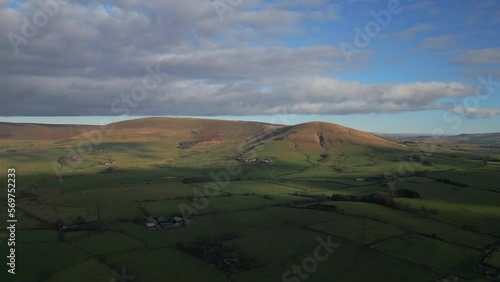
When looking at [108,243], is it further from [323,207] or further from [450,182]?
[450,182]

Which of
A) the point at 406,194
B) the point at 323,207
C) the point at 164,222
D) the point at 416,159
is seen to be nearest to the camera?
the point at 164,222

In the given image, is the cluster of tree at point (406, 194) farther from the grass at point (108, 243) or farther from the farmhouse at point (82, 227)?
the farmhouse at point (82, 227)

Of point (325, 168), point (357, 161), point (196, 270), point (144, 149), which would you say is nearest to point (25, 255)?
point (196, 270)

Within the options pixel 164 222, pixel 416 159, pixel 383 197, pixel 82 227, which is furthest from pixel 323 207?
pixel 416 159

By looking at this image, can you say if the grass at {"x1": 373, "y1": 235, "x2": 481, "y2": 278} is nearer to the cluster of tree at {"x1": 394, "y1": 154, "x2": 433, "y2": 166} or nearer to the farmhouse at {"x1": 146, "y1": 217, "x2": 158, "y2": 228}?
the farmhouse at {"x1": 146, "y1": 217, "x2": 158, "y2": 228}

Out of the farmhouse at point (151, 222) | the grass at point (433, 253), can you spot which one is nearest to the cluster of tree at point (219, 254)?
the farmhouse at point (151, 222)

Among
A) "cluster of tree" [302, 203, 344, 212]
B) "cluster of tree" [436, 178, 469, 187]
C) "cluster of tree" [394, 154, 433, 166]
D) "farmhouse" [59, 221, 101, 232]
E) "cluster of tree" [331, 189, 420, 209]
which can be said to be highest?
"cluster of tree" [394, 154, 433, 166]

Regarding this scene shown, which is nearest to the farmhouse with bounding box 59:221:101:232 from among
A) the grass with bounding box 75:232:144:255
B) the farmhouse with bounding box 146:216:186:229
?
the grass with bounding box 75:232:144:255

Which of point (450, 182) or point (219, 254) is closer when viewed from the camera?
point (219, 254)
